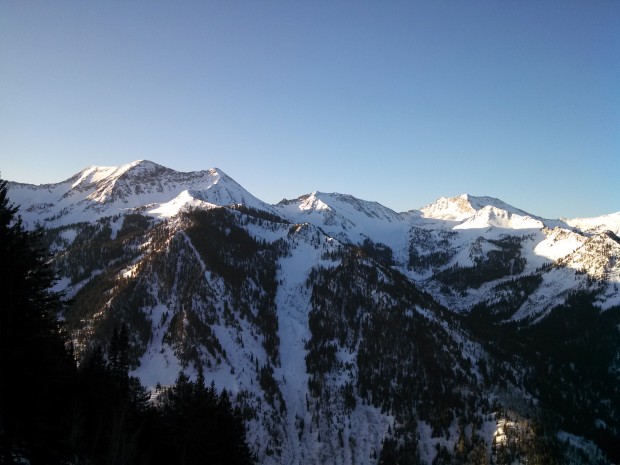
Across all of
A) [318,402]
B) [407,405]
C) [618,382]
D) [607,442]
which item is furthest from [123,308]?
[618,382]

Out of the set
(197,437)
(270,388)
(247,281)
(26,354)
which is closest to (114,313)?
(247,281)

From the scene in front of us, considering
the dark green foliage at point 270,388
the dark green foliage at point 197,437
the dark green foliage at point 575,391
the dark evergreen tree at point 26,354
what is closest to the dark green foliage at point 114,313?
the dark green foliage at point 270,388

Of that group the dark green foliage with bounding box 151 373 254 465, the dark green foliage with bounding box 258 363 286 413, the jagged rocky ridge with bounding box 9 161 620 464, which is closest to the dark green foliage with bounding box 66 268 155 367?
the jagged rocky ridge with bounding box 9 161 620 464

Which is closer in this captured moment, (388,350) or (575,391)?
(388,350)

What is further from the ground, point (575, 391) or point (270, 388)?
point (575, 391)

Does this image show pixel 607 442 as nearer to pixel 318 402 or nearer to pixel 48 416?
pixel 318 402

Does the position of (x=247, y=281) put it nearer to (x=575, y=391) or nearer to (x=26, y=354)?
(x=575, y=391)

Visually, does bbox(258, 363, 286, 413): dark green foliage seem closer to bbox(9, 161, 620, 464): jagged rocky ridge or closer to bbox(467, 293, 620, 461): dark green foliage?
bbox(9, 161, 620, 464): jagged rocky ridge

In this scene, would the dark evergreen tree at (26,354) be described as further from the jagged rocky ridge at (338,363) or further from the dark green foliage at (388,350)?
the dark green foliage at (388,350)

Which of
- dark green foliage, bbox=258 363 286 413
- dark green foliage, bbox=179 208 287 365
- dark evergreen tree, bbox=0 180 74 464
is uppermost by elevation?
dark green foliage, bbox=179 208 287 365

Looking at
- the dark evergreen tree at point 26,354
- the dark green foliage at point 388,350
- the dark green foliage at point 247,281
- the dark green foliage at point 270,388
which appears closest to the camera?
the dark evergreen tree at point 26,354

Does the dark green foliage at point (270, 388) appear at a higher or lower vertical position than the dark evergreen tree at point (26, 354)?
lower

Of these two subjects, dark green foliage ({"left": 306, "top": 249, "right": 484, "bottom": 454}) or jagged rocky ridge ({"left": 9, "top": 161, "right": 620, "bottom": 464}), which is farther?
dark green foliage ({"left": 306, "top": 249, "right": 484, "bottom": 454})

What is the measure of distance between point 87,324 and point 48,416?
139 metres
